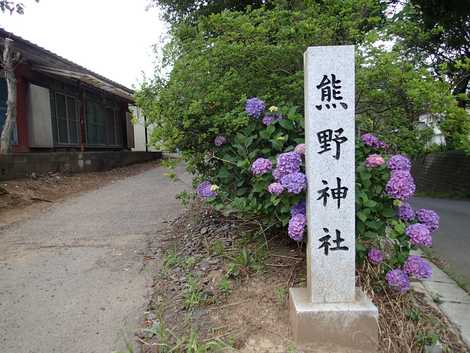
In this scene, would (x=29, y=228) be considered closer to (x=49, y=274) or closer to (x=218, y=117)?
(x=49, y=274)

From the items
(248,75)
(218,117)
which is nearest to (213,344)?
(218,117)

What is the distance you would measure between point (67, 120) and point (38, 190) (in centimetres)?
487

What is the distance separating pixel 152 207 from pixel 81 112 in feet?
22.0

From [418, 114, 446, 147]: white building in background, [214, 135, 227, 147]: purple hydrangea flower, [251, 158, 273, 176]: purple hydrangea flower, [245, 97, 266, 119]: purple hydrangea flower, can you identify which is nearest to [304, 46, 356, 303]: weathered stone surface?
[251, 158, 273, 176]: purple hydrangea flower

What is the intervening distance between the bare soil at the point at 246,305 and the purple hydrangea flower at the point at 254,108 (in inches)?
45.8

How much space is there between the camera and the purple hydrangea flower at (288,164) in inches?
119

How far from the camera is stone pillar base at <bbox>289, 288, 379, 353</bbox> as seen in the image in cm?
273

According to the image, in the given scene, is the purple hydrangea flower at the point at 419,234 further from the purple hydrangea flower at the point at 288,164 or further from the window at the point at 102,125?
the window at the point at 102,125

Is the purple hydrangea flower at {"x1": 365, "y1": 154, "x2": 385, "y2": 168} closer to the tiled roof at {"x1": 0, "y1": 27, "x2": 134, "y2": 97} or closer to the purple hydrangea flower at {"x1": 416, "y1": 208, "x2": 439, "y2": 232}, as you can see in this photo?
the purple hydrangea flower at {"x1": 416, "y1": 208, "x2": 439, "y2": 232}

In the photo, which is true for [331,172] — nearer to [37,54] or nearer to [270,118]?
[270,118]

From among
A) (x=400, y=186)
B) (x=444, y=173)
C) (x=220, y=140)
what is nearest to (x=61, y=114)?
(x=220, y=140)

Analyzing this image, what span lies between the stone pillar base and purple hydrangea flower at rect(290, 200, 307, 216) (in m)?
0.71

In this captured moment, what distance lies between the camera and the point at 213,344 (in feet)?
8.84

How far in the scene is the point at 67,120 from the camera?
12.2m
